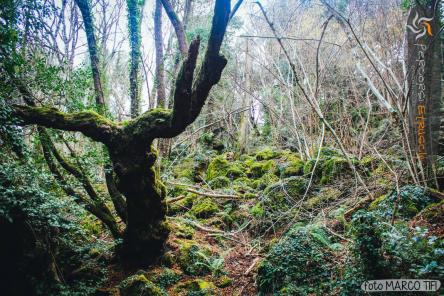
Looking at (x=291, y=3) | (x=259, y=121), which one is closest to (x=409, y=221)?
(x=291, y=3)

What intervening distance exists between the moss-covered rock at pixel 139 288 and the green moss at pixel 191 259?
3.47 ft

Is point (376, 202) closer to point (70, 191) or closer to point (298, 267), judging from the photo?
point (298, 267)

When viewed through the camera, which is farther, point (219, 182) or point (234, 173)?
point (234, 173)

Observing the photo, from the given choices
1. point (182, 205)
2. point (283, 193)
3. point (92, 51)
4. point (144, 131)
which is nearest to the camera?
point (144, 131)

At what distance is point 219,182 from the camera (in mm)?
11258

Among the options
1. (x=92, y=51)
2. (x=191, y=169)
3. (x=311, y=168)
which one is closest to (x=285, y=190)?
(x=311, y=168)

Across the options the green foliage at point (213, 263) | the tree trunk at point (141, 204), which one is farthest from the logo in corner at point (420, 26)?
the green foliage at point (213, 263)

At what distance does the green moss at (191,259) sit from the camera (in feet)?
21.5

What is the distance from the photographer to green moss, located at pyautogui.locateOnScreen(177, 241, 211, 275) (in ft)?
21.5

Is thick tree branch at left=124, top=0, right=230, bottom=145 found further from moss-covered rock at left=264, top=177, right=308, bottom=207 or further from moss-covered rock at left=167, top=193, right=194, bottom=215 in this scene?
moss-covered rock at left=167, top=193, right=194, bottom=215

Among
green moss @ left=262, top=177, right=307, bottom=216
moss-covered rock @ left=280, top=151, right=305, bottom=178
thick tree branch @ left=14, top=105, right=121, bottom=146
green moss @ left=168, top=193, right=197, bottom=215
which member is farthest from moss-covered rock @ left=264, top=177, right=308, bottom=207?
thick tree branch @ left=14, top=105, right=121, bottom=146

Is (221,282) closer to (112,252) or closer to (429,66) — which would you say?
(112,252)

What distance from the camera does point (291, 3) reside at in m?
13.1

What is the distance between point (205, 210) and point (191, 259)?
9.03 feet
